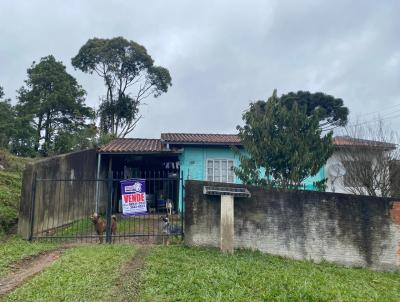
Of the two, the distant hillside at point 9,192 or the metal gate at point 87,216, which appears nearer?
the metal gate at point 87,216

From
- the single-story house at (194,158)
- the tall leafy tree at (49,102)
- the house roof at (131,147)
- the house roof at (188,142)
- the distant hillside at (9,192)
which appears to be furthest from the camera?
the tall leafy tree at (49,102)

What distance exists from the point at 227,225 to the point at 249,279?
2325mm

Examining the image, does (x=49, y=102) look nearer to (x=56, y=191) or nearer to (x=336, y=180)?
(x=56, y=191)

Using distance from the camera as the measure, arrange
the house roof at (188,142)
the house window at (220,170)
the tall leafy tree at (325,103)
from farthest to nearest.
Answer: the tall leafy tree at (325,103) < the house window at (220,170) < the house roof at (188,142)

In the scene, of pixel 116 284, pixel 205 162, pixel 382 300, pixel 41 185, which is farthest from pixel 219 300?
pixel 205 162

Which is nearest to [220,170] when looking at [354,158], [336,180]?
[336,180]

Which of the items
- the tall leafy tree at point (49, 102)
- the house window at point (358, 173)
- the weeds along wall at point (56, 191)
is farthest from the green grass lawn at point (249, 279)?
the tall leafy tree at point (49, 102)

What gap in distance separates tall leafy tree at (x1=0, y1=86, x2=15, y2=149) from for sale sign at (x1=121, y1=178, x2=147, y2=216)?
38.3ft

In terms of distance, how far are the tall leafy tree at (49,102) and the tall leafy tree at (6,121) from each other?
0.62 meters

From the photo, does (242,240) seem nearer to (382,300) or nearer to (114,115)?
(382,300)

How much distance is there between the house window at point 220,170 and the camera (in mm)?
14148

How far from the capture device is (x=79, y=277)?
556cm

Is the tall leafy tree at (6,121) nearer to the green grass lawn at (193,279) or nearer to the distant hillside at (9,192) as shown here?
the distant hillside at (9,192)

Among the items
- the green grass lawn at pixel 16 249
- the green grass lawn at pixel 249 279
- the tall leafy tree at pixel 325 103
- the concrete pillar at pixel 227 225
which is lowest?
the green grass lawn at pixel 249 279
